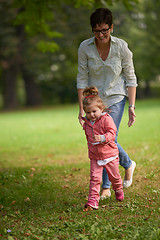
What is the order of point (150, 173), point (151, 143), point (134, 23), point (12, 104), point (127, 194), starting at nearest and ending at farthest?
1. point (127, 194)
2. point (150, 173)
3. point (151, 143)
4. point (12, 104)
5. point (134, 23)

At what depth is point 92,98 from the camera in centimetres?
437

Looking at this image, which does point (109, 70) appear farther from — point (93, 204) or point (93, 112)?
point (93, 204)

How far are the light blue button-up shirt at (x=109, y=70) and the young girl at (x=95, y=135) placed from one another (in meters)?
0.36

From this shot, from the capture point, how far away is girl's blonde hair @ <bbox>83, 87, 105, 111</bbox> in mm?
4352

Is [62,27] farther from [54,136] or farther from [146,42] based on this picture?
[54,136]

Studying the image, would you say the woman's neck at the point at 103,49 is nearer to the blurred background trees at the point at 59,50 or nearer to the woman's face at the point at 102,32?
the woman's face at the point at 102,32

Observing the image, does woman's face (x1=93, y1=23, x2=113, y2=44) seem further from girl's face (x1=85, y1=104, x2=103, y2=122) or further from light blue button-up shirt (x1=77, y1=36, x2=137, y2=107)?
girl's face (x1=85, y1=104, x2=103, y2=122)

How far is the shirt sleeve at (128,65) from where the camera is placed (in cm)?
465

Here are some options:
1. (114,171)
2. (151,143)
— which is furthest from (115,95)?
(151,143)

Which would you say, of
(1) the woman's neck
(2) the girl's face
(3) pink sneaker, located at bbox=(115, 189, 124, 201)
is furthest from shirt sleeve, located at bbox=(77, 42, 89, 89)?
(3) pink sneaker, located at bbox=(115, 189, 124, 201)

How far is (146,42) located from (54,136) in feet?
91.9

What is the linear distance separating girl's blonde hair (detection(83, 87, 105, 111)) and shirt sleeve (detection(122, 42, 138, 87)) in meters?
0.59

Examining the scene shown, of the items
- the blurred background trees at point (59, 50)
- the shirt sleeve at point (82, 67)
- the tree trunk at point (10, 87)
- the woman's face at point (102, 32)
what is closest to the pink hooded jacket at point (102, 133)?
the shirt sleeve at point (82, 67)

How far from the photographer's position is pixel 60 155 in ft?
30.1
